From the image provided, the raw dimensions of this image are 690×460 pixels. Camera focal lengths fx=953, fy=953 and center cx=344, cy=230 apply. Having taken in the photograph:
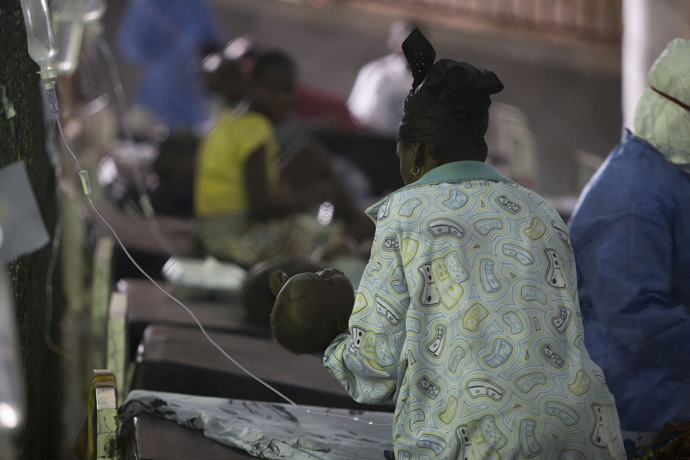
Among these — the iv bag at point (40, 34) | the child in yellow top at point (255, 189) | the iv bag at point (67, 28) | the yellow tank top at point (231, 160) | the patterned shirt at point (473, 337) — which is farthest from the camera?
the yellow tank top at point (231, 160)

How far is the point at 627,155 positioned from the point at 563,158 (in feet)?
22.3

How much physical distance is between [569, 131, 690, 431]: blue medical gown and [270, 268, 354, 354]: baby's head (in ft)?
2.31

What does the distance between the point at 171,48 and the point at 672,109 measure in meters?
5.60

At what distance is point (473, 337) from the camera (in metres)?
1.52

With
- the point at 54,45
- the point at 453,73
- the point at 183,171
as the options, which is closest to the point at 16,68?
the point at 54,45

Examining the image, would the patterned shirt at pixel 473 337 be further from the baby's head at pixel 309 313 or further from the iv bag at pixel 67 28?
the iv bag at pixel 67 28

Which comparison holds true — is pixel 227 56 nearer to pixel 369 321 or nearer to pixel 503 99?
pixel 369 321

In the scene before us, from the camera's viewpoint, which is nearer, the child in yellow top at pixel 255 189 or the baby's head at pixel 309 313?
the baby's head at pixel 309 313

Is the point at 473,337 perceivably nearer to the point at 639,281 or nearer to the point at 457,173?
the point at 457,173

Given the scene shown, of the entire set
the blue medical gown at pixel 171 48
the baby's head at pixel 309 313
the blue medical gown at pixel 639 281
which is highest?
the baby's head at pixel 309 313

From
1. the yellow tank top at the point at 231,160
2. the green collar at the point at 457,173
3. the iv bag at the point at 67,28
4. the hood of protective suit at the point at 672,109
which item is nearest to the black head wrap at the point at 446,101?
the green collar at the point at 457,173

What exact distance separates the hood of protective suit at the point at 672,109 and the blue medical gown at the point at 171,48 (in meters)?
5.23

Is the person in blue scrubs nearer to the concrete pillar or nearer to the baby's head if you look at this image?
the baby's head

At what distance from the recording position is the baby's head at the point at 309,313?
1.65 m
